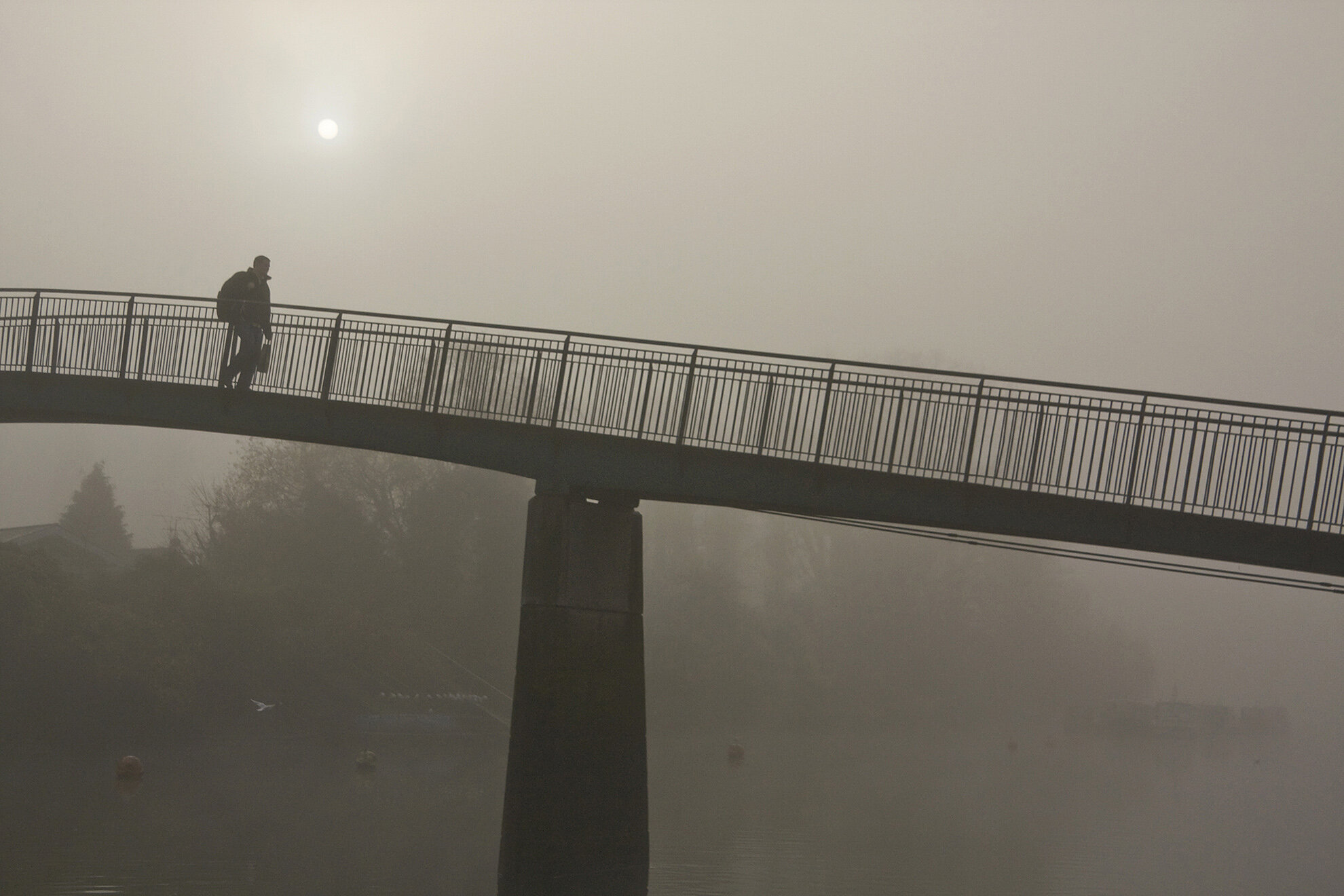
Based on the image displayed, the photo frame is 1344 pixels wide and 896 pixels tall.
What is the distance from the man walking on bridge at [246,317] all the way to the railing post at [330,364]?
1.24 metres

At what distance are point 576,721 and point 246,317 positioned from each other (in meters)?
9.65

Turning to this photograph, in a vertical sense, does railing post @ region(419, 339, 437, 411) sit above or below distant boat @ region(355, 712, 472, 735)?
above

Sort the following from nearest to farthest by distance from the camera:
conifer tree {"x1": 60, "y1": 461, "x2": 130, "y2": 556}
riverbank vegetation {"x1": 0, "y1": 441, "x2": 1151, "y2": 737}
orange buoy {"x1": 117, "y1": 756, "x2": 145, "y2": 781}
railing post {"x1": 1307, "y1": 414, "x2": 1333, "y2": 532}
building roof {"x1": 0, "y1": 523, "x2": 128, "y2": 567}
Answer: railing post {"x1": 1307, "y1": 414, "x2": 1333, "y2": 532}, orange buoy {"x1": 117, "y1": 756, "x2": 145, "y2": 781}, riverbank vegetation {"x1": 0, "y1": 441, "x2": 1151, "y2": 737}, building roof {"x1": 0, "y1": 523, "x2": 128, "y2": 567}, conifer tree {"x1": 60, "y1": 461, "x2": 130, "y2": 556}

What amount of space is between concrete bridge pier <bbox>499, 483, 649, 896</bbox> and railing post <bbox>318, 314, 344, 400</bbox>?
15.4ft

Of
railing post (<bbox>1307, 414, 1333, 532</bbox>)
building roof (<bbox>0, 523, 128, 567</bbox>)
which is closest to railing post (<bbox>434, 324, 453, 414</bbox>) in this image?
railing post (<bbox>1307, 414, 1333, 532</bbox>)

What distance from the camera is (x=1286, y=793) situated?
173ft

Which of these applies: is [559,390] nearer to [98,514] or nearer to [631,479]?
[631,479]

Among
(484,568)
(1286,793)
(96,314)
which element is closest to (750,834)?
(96,314)

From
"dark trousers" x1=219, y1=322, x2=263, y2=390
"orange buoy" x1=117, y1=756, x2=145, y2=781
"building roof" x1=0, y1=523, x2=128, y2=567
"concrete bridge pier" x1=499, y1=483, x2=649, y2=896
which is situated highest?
"dark trousers" x1=219, y1=322, x2=263, y2=390

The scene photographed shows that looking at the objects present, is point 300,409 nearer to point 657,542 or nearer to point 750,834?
point 750,834

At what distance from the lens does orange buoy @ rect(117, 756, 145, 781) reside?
106 feet

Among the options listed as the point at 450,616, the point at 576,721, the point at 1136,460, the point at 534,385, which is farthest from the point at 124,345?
the point at 450,616

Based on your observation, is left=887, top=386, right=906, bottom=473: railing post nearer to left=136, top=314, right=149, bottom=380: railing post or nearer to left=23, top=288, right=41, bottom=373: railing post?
left=136, top=314, right=149, bottom=380: railing post

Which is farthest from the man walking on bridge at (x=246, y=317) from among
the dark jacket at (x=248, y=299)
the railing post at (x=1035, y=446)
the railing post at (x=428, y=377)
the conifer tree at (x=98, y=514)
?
the conifer tree at (x=98, y=514)
